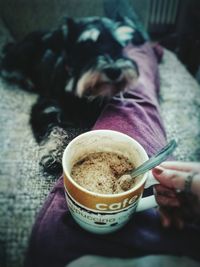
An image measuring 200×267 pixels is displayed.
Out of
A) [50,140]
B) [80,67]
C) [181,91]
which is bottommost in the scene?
[181,91]

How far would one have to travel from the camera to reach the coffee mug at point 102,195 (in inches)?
16.8

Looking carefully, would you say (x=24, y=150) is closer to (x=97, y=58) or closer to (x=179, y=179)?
(x=179, y=179)

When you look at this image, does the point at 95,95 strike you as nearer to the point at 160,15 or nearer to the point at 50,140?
the point at 50,140

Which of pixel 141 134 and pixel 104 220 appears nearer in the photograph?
pixel 104 220

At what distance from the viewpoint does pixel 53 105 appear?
107cm

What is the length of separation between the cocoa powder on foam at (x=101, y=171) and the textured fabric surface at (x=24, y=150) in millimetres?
64

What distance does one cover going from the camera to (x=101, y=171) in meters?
0.49

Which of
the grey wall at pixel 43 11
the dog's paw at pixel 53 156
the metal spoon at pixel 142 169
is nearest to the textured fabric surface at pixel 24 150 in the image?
the dog's paw at pixel 53 156

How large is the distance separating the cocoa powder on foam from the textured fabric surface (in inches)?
2.5

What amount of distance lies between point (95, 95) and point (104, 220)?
637 mm

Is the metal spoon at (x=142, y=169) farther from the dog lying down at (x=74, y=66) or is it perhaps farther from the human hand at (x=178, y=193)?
the dog lying down at (x=74, y=66)

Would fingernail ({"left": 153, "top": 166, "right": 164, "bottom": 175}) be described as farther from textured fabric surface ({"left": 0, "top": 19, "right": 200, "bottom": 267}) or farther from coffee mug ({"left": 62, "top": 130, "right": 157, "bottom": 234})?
textured fabric surface ({"left": 0, "top": 19, "right": 200, "bottom": 267})

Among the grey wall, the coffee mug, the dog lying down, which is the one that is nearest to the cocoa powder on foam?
the coffee mug

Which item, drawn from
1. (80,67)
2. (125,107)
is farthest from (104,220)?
(80,67)
